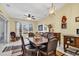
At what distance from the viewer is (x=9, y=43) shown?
179 cm

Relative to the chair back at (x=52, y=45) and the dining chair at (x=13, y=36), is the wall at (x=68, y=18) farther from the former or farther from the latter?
the dining chair at (x=13, y=36)

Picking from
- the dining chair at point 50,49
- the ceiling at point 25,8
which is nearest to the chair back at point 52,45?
the dining chair at point 50,49

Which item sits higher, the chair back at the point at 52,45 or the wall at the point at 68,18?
the wall at the point at 68,18

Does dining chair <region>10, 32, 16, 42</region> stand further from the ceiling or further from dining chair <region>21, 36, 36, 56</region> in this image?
the ceiling

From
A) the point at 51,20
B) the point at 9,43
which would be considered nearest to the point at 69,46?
the point at 51,20

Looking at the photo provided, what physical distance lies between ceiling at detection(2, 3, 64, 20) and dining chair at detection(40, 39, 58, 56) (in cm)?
53

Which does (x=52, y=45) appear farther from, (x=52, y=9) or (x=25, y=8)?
(x=25, y=8)

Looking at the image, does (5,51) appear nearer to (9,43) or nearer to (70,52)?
(9,43)

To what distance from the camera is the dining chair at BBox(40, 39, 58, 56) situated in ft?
5.99

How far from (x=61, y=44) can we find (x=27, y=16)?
0.82 meters

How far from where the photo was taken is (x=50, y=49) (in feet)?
6.09

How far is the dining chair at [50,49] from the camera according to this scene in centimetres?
183

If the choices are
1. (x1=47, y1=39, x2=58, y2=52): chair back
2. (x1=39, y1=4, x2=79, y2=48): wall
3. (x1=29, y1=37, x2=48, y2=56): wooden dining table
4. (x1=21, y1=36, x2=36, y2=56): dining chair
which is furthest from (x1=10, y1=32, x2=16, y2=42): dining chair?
(x1=47, y1=39, x2=58, y2=52): chair back

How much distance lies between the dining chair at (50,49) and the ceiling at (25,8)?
531 mm
